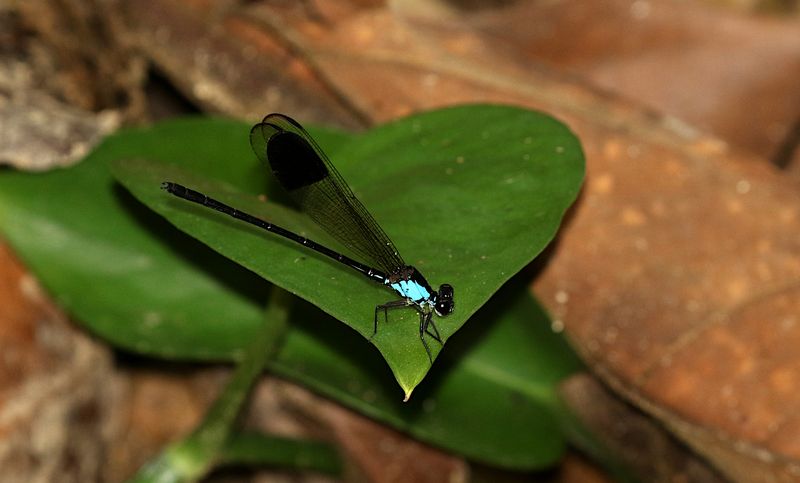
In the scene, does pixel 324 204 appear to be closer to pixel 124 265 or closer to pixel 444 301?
pixel 444 301

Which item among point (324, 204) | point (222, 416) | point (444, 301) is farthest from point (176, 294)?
point (444, 301)

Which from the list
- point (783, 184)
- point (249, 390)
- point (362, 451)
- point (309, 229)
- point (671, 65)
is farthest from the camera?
point (671, 65)

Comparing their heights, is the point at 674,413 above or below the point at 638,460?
above

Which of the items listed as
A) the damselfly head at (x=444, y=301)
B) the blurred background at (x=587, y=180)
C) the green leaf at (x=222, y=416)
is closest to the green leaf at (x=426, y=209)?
the damselfly head at (x=444, y=301)

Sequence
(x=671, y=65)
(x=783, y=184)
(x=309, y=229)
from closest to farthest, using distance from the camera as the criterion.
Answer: (x=309, y=229) → (x=783, y=184) → (x=671, y=65)

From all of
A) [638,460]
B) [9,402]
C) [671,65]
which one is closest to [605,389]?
[638,460]

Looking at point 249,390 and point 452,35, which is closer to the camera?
point 249,390

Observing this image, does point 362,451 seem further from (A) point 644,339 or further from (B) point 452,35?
(B) point 452,35
